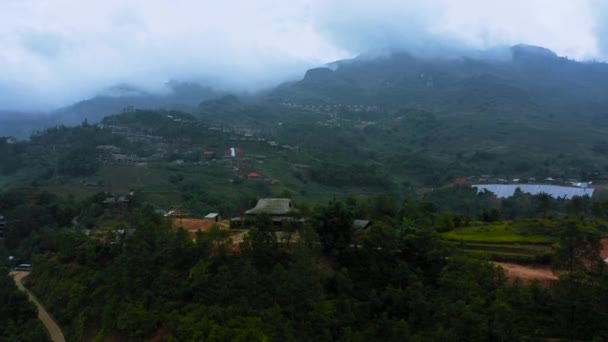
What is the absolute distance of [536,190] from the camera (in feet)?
184

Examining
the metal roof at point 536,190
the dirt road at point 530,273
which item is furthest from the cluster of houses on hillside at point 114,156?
the dirt road at point 530,273

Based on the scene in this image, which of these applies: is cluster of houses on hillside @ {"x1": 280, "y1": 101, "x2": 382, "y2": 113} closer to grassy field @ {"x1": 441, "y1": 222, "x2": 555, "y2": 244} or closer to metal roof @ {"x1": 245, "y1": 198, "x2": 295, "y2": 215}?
grassy field @ {"x1": 441, "y1": 222, "x2": 555, "y2": 244}

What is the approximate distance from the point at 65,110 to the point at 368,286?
14502 centimetres

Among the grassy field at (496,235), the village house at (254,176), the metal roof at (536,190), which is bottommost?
the metal roof at (536,190)

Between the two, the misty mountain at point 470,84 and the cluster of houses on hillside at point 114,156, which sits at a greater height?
the misty mountain at point 470,84

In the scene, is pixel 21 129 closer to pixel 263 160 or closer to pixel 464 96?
pixel 263 160

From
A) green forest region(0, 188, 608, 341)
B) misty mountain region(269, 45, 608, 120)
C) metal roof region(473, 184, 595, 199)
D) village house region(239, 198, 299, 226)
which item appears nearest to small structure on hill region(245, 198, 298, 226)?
village house region(239, 198, 299, 226)

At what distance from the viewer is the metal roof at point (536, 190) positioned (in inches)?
2070

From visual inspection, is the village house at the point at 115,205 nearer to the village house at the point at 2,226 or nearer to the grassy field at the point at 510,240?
the village house at the point at 2,226

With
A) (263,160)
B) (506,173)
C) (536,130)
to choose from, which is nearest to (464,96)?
(536,130)

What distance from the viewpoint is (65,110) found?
464 feet

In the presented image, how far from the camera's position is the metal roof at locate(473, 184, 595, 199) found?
52.6m

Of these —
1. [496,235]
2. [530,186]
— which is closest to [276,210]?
[496,235]

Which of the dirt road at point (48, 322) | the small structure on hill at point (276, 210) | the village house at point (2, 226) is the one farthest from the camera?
the village house at point (2, 226)
